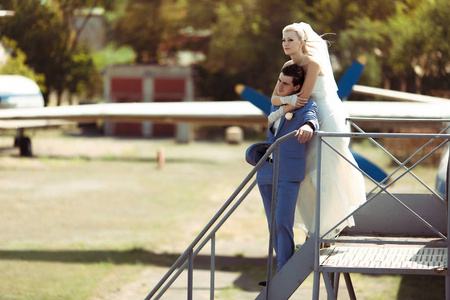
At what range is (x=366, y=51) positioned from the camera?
52.2m

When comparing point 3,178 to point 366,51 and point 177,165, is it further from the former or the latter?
point 366,51

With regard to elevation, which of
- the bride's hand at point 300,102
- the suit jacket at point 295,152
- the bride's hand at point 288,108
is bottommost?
the suit jacket at point 295,152

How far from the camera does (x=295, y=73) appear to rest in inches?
296

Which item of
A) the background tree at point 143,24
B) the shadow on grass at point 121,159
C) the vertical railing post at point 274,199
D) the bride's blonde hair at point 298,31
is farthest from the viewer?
the background tree at point 143,24

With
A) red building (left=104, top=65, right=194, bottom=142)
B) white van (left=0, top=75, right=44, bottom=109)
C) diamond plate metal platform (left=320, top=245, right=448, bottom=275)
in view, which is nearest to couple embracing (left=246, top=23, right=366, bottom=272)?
diamond plate metal platform (left=320, top=245, right=448, bottom=275)

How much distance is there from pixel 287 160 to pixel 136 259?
10789 millimetres

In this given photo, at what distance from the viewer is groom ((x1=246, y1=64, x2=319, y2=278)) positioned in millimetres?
7277

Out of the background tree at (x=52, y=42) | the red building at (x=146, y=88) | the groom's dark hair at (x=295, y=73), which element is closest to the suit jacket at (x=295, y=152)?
the groom's dark hair at (x=295, y=73)

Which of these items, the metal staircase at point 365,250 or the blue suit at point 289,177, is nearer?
the metal staircase at point 365,250

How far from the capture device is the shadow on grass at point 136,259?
16.5m

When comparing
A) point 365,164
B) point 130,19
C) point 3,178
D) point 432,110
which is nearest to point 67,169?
point 3,178

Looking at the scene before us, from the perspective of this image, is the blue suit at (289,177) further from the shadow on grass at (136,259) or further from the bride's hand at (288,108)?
the shadow on grass at (136,259)

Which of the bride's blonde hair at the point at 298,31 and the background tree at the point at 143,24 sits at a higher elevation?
the background tree at the point at 143,24

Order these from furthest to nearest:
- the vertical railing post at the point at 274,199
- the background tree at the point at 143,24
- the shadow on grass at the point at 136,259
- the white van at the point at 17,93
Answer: the background tree at the point at 143,24
the white van at the point at 17,93
the shadow on grass at the point at 136,259
the vertical railing post at the point at 274,199
